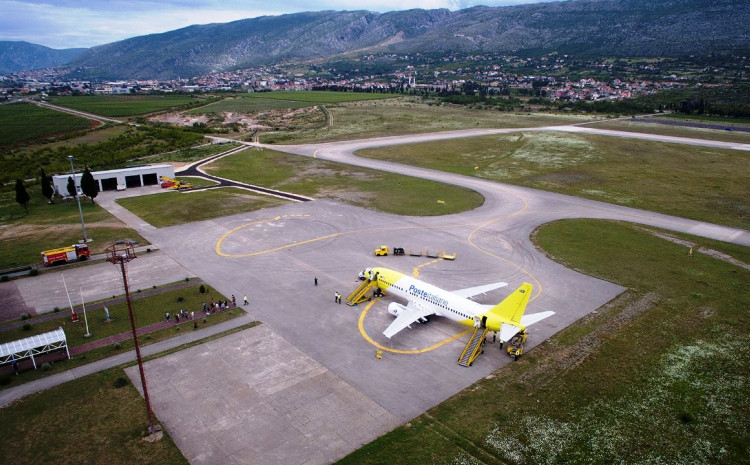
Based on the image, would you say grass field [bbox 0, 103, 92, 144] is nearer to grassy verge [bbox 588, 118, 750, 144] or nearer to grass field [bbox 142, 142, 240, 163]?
grass field [bbox 142, 142, 240, 163]

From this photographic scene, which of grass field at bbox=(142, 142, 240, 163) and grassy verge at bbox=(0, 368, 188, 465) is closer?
grassy verge at bbox=(0, 368, 188, 465)

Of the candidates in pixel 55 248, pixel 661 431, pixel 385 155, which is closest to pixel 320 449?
pixel 661 431

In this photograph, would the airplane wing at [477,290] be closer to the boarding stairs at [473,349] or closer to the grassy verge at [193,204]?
the boarding stairs at [473,349]

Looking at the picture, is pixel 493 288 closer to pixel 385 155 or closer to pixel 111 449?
pixel 111 449

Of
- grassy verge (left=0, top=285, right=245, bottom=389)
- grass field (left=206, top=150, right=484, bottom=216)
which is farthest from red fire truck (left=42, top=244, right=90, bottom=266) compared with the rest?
grass field (left=206, top=150, right=484, bottom=216)

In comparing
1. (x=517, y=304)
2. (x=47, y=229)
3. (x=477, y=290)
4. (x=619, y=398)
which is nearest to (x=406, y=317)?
(x=477, y=290)

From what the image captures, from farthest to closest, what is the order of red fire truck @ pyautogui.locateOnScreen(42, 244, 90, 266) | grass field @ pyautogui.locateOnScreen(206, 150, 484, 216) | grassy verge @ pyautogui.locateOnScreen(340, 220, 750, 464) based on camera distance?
grass field @ pyautogui.locateOnScreen(206, 150, 484, 216)
red fire truck @ pyautogui.locateOnScreen(42, 244, 90, 266)
grassy verge @ pyautogui.locateOnScreen(340, 220, 750, 464)
